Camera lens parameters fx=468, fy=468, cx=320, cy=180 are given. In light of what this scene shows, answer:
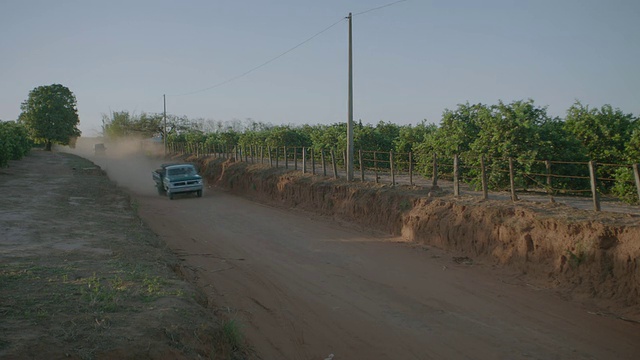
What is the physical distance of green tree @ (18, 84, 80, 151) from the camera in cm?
5622

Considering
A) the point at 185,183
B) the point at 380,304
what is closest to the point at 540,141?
the point at 380,304

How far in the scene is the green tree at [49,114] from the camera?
56.2m

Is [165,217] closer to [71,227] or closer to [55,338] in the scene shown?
[71,227]

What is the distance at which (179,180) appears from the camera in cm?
2516

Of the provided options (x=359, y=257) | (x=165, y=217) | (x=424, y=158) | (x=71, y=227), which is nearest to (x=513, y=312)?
(x=359, y=257)

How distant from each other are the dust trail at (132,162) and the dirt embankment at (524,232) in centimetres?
1679

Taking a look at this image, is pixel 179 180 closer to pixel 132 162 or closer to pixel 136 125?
pixel 132 162

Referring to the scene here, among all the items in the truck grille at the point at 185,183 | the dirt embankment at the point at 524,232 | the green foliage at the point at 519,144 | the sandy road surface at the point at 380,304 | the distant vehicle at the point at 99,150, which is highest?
the distant vehicle at the point at 99,150

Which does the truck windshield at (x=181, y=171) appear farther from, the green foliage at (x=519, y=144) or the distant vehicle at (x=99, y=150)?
the distant vehicle at (x=99, y=150)

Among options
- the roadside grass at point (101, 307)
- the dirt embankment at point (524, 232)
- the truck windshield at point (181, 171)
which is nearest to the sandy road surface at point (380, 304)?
the dirt embankment at point (524, 232)

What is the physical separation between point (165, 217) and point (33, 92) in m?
48.5

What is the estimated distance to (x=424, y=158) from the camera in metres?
21.1

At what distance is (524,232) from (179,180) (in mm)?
18738

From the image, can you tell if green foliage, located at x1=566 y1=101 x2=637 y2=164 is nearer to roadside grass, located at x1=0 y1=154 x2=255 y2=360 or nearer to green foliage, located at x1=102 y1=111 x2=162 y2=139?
roadside grass, located at x1=0 y1=154 x2=255 y2=360
